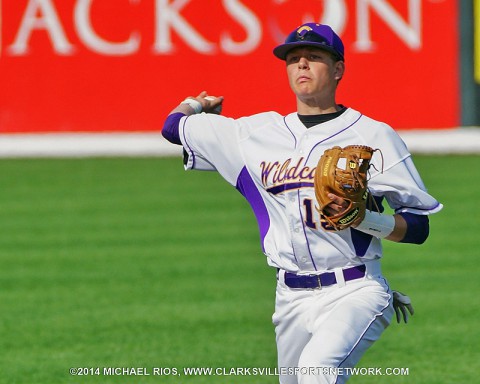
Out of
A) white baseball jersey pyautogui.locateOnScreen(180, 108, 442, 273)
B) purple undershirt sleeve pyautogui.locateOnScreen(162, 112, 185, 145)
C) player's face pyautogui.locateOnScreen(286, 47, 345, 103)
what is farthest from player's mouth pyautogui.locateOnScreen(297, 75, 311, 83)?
purple undershirt sleeve pyautogui.locateOnScreen(162, 112, 185, 145)

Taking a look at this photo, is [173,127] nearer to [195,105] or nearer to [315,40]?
[195,105]

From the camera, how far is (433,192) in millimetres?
15148

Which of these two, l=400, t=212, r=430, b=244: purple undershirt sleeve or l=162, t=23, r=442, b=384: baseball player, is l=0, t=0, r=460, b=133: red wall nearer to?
l=162, t=23, r=442, b=384: baseball player

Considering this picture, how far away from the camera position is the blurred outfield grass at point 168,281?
819cm

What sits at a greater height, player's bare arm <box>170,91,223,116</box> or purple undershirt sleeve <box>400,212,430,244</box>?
player's bare arm <box>170,91,223,116</box>

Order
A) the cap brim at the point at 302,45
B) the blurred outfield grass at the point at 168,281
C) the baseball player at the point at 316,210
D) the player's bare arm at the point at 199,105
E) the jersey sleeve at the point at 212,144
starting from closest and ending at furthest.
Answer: the baseball player at the point at 316,210 < the cap brim at the point at 302,45 < the jersey sleeve at the point at 212,144 < the player's bare arm at the point at 199,105 < the blurred outfield grass at the point at 168,281

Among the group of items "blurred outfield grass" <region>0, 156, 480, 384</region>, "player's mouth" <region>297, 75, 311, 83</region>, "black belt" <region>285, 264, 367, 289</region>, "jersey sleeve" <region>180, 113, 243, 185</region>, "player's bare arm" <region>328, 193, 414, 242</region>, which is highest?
"player's mouth" <region>297, 75, 311, 83</region>

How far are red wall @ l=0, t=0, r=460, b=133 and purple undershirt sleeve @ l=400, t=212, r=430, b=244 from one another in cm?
1397

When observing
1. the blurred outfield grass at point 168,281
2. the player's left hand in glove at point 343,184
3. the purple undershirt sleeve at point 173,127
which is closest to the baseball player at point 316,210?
the player's left hand in glove at point 343,184

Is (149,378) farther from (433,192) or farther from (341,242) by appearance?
(433,192)

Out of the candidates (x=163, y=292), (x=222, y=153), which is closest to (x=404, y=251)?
(x=163, y=292)

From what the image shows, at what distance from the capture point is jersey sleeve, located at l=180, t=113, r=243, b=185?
5.78 metres

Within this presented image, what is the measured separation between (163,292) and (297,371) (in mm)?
5038

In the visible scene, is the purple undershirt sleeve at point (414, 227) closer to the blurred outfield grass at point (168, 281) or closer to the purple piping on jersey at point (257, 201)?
the purple piping on jersey at point (257, 201)
